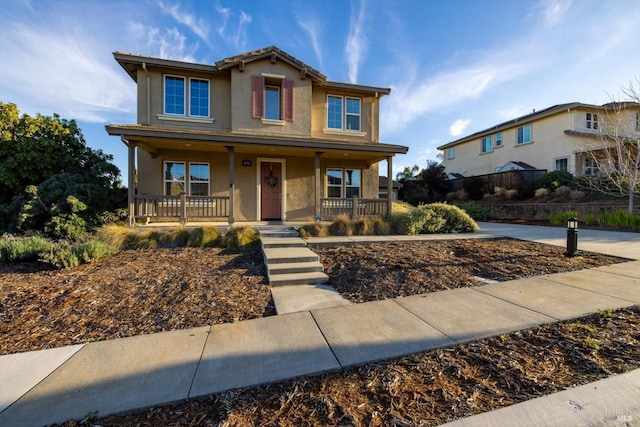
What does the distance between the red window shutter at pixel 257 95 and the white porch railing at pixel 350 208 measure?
4.22m

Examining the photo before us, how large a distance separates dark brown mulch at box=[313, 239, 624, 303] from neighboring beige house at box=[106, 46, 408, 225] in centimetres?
399

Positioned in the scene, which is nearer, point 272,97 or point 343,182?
point 272,97

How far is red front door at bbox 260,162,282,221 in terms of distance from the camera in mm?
11195

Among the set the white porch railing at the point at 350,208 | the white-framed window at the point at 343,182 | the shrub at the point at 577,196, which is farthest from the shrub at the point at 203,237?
the shrub at the point at 577,196

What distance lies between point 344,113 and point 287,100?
2.60 meters

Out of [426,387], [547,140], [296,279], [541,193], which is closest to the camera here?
[426,387]

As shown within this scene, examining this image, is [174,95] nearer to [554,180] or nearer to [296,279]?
[296,279]

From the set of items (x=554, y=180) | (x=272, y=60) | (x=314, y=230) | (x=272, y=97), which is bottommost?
(x=314, y=230)

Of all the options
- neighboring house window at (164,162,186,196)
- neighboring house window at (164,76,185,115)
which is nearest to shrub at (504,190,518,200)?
neighboring house window at (164,162,186,196)

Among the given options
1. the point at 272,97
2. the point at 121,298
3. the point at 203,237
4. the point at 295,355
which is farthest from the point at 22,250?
the point at 272,97

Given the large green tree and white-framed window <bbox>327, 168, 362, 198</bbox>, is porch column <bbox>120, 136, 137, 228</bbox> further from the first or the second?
white-framed window <bbox>327, 168, 362, 198</bbox>

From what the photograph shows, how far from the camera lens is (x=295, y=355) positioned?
269cm

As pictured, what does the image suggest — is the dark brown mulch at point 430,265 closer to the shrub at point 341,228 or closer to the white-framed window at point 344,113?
the shrub at point 341,228

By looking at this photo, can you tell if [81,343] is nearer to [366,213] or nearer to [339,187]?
[366,213]
